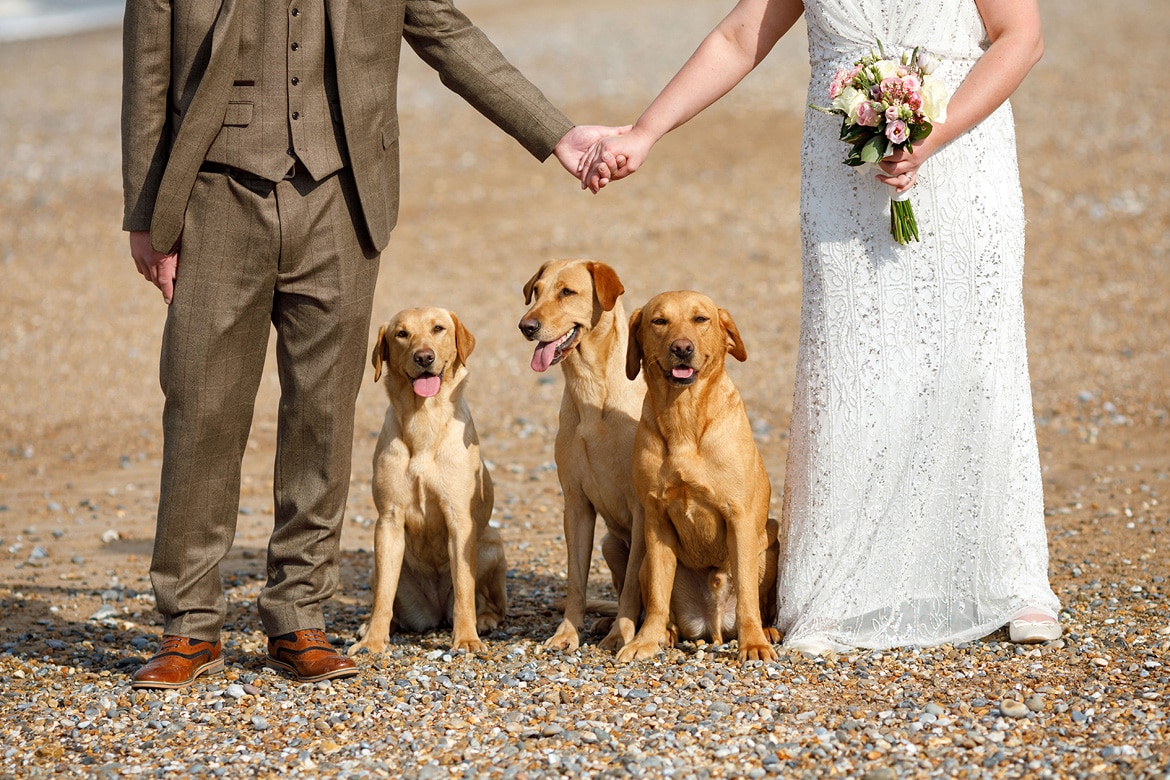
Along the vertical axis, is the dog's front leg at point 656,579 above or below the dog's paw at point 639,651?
above

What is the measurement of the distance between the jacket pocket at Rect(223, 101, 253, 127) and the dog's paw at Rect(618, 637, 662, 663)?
7.97 ft

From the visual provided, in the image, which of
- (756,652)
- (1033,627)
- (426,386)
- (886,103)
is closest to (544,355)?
(426,386)

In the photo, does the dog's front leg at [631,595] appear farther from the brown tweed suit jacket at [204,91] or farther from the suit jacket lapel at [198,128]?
the suit jacket lapel at [198,128]

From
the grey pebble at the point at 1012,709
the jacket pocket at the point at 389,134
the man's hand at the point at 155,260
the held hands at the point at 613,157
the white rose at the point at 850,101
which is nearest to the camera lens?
the grey pebble at the point at 1012,709

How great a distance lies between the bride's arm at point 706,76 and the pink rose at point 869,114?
729 millimetres

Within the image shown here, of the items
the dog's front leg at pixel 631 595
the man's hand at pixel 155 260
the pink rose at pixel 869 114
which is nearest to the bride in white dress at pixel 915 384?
the pink rose at pixel 869 114

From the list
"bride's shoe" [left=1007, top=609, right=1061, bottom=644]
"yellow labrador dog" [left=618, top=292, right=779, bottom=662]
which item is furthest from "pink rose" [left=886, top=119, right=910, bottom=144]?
"bride's shoe" [left=1007, top=609, right=1061, bottom=644]

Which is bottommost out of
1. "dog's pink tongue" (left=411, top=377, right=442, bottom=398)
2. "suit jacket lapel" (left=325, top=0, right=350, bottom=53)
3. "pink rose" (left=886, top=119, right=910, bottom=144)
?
"dog's pink tongue" (left=411, top=377, right=442, bottom=398)

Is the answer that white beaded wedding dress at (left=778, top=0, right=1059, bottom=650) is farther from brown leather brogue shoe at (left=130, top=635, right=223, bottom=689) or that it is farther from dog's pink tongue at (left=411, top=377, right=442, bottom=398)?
brown leather brogue shoe at (left=130, top=635, right=223, bottom=689)

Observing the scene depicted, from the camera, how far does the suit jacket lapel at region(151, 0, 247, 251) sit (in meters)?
4.29

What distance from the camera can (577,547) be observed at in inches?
209

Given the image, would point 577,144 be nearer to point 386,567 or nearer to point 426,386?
A: point 426,386

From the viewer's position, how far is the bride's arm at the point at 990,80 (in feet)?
14.8

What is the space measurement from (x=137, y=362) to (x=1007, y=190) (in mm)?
8886
